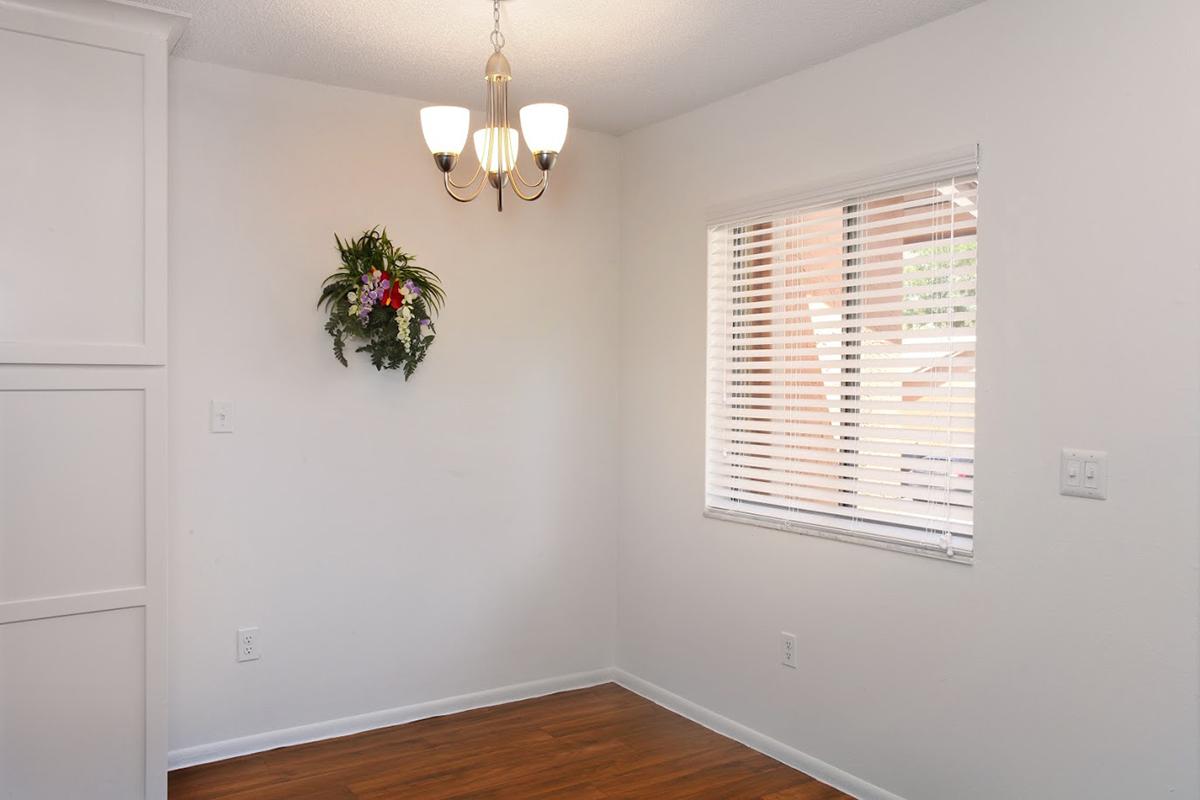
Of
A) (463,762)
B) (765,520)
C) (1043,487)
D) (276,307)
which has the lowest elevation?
(463,762)

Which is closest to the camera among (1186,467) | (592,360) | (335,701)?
(1186,467)

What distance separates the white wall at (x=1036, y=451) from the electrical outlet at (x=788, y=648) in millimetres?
37

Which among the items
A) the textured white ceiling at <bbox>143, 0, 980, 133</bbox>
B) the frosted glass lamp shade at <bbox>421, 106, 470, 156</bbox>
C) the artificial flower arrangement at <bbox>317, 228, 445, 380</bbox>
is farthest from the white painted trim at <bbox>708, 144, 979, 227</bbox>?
the frosted glass lamp shade at <bbox>421, 106, 470, 156</bbox>

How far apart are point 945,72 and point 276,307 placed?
8.15 feet

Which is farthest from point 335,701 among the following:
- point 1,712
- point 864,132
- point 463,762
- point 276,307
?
point 864,132

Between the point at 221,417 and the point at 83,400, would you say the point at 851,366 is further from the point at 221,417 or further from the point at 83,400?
the point at 83,400

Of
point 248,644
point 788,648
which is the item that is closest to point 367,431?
point 248,644

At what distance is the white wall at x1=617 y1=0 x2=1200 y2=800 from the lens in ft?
7.74

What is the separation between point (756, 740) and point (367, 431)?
6.38 ft

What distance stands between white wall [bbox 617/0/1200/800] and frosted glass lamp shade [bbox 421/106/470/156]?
139cm

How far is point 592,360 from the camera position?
436 cm

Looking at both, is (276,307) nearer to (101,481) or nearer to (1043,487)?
(101,481)

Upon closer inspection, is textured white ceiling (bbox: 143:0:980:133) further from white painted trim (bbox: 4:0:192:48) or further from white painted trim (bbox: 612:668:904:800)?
white painted trim (bbox: 612:668:904:800)

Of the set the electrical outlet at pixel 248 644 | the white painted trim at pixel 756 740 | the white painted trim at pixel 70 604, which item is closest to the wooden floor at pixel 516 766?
the white painted trim at pixel 756 740
